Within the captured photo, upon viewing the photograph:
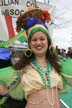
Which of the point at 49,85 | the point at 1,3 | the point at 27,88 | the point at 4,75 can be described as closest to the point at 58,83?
the point at 49,85

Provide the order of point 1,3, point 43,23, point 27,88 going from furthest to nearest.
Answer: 1. point 1,3
2. point 43,23
3. point 27,88

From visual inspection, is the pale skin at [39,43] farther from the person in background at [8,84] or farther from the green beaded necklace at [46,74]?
the person in background at [8,84]

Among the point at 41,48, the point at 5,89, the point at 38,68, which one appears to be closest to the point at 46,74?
the point at 38,68

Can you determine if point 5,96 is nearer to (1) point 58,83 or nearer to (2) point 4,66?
(2) point 4,66

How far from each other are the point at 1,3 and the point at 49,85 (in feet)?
11.0

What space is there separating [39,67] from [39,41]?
18 centimetres

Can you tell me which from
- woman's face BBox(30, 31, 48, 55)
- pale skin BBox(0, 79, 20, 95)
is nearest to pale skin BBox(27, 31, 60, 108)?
woman's face BBox(30, 31, 48, 55)

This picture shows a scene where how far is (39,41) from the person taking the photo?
7.46 feet

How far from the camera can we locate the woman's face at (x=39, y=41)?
2.28m

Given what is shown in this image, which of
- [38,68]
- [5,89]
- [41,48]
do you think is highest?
[41,48]

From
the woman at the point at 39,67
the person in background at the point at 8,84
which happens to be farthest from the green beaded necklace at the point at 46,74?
the person in background at the point at 8,84

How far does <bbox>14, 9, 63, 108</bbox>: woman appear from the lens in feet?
7.39

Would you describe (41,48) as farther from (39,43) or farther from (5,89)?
(5,89)

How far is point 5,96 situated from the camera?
2.45m
